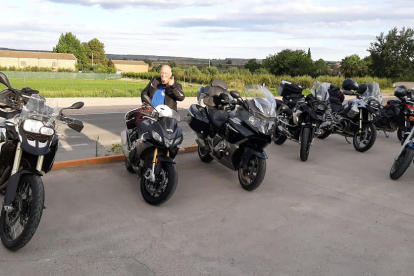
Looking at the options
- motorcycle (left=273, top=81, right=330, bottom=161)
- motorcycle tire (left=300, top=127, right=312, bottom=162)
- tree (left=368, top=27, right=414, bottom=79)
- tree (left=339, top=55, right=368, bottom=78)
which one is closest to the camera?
motorcycle tire (left=300, top=127, right=312, bottom=162)

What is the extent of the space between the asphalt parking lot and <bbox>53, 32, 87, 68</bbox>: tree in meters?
102

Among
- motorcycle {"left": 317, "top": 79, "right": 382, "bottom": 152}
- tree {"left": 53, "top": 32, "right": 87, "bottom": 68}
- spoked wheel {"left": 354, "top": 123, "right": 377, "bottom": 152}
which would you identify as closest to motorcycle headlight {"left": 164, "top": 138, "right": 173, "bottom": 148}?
motorcycle {"left": 317, "top": 79, "right": 382, "bottom": 152}

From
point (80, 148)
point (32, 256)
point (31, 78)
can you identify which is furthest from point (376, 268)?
point (31, 78)

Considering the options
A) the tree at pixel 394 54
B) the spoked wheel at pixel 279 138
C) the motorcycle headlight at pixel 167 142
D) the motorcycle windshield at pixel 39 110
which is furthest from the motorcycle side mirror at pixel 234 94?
the tree at pixel 394 54

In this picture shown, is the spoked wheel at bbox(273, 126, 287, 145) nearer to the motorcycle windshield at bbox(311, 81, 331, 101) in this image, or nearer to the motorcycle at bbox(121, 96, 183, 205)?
the motorcycle windshield at bbox(311, 81, 331, 101)

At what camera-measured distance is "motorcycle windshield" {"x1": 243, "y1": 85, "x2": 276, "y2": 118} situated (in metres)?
5.35

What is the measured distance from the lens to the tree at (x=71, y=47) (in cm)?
10031

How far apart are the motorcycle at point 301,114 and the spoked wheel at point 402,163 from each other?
1.63 meters

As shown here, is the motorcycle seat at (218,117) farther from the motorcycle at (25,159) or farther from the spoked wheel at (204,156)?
the motorcycle at (25,159)

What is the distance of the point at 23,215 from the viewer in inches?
131

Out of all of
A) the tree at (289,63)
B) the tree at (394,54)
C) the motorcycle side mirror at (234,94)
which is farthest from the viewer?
the tree at (289,63)

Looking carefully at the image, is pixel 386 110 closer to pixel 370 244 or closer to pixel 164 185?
pixel 370 244

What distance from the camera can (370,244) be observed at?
3906 millimetres

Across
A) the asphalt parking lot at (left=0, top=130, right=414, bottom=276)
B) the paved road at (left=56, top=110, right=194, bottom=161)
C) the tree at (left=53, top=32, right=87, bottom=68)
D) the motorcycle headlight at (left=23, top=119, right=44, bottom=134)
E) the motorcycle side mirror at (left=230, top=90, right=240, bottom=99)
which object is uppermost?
the tree at (left=53, top=32, right=87, bottom=68)
